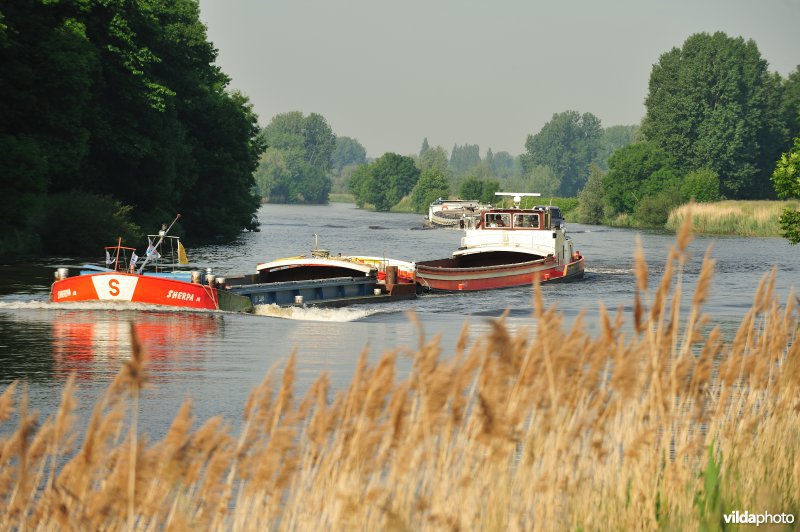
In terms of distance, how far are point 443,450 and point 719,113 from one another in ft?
533

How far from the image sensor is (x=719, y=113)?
164 m

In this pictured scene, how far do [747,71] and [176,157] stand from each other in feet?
351

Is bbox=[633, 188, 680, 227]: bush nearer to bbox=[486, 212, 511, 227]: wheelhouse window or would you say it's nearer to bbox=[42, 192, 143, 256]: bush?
bbox=[42, 192, 143, 256]: bush

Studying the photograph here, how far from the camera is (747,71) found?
16762 centimetres

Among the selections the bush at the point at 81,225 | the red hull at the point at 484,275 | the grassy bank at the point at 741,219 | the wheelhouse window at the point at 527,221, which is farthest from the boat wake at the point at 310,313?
the grassy bank at the point at 741,219

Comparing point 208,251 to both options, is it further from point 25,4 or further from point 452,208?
point 452,208

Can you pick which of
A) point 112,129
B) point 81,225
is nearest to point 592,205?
point 112,129

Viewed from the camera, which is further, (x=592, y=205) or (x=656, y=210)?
(x=592, y=205)

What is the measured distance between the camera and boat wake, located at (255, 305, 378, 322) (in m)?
37.2

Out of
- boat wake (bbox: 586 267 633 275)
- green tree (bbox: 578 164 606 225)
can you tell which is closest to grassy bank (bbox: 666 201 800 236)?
green tree (bbox: 578 164 606 225)

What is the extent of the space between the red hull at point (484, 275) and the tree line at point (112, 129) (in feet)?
63.7

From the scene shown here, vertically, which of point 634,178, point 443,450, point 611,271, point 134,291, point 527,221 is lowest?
point 611,271

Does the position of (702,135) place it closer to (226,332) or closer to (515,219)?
(515,219)

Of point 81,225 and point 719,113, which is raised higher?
point 719,113
